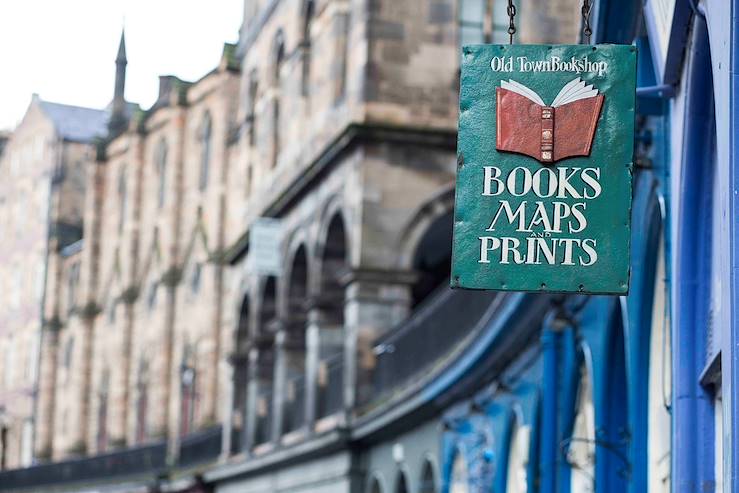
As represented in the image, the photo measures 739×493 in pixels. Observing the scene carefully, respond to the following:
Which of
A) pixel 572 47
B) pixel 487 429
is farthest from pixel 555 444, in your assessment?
pixel 572 47

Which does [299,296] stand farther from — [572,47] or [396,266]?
[572,47]

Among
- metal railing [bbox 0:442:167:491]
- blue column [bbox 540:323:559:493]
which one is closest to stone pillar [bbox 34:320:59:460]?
metal railing [bbox 0:442:167:491]

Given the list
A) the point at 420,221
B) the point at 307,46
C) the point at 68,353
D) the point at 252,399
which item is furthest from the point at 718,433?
the point at 68,353

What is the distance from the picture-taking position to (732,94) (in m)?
8.62

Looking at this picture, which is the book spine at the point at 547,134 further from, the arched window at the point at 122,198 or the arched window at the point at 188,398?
the arched window at the point at 122,198

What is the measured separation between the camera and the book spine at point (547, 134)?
945 centimetres

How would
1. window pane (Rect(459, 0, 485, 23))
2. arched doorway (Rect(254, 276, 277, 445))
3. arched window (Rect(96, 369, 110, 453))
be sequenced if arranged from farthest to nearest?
arched window (Rect(96, 369, 110, 453))
arched doorway (Rect(254, 276, 277, 445))
window pane (Rect(459, 0, 485, 23))

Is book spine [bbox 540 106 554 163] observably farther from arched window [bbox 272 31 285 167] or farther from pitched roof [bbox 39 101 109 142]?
pitched roof [bbox 39 101 109 142]

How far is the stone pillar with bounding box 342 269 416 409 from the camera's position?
99.8 ft

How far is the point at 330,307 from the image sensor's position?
3284cm

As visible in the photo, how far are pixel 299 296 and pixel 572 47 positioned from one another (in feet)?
84.7

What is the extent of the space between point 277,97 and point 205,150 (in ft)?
42.5

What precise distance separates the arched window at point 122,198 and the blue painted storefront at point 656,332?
3478 centimetres

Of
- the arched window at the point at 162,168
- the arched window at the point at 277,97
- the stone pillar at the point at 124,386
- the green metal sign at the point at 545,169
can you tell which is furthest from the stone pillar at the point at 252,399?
the green metal sign at the point at 545,169
